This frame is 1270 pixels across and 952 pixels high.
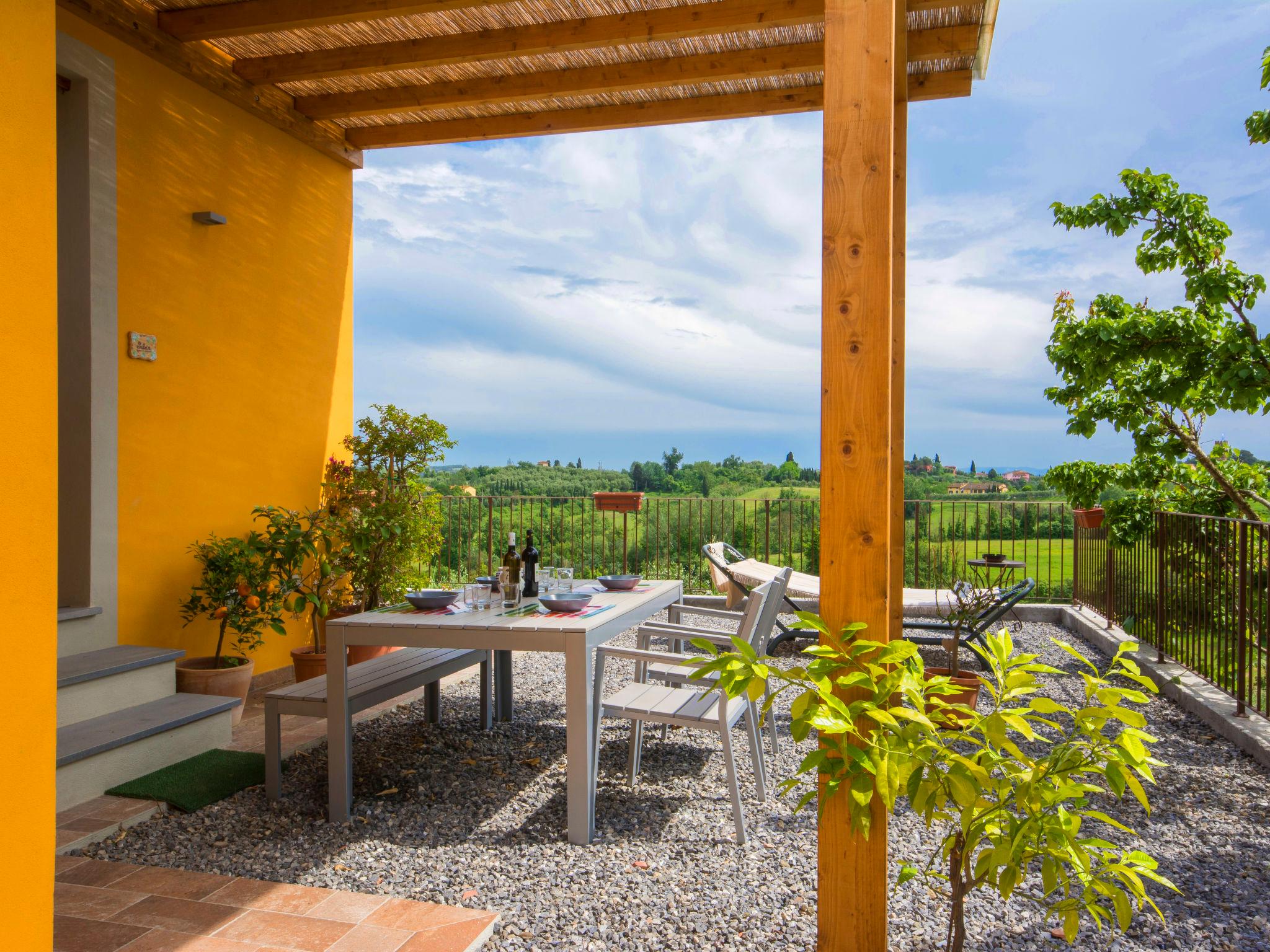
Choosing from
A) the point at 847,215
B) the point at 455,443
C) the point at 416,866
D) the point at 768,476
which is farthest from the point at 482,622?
the point at 768,476

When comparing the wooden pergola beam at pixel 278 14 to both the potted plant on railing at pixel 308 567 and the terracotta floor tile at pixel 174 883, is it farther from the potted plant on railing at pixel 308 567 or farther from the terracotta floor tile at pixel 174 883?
the terracotta floor tile at pixel 174 883

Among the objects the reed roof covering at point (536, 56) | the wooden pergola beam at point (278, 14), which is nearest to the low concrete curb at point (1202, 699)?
the reed roof covering at point (536, 56)

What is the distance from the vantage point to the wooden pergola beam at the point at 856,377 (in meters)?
1.77

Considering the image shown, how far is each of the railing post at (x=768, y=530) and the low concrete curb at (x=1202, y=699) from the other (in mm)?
3074

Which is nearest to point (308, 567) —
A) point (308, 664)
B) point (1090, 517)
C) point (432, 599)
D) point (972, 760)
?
point (308, 664)

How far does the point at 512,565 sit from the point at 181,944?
5.88 ft

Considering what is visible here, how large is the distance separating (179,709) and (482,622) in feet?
5.77

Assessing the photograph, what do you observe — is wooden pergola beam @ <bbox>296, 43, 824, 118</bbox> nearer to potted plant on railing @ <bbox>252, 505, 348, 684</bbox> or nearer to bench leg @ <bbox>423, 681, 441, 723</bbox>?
potted plant on railing @ <bbox>252, 505, 348, 684</bbox>

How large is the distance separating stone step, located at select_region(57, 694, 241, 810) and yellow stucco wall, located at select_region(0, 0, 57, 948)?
6.05ft

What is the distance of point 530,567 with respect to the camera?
3828mm

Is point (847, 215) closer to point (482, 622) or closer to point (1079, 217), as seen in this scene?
point (482, 622)

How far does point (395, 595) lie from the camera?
17.7 ft

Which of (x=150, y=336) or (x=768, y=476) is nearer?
(x=150, y=336)

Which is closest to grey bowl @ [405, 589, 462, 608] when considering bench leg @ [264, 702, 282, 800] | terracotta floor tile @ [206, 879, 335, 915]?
bench leg @ [264, 702, 282, 800]
